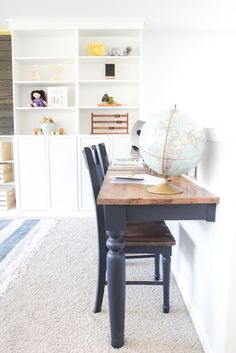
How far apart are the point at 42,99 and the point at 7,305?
102 inches

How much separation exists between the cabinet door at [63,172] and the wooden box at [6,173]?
0.62 metres

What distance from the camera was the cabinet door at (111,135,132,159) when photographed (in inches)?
135

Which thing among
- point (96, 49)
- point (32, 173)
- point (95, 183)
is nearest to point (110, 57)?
point (96, 49)

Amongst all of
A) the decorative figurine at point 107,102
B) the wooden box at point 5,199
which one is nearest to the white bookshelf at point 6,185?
→ the wooden box at point 5,199

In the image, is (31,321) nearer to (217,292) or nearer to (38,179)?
(217,292)

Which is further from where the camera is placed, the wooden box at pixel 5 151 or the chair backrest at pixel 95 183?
the wooden box at pixel 5 151

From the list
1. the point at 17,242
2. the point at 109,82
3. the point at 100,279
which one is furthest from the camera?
the point at 109,82

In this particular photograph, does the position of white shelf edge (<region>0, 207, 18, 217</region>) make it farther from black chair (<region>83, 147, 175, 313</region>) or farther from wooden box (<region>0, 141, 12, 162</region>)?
black chair (<region>83, 147, 175, 313</region>)

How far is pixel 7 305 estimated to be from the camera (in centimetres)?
162

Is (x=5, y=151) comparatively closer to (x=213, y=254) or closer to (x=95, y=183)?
(x=95, y=183)

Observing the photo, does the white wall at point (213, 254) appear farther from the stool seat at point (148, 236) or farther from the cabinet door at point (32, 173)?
the cabinet door at point (32, 173)

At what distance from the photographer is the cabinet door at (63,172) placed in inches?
134

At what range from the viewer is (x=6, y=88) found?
3553 millimetres

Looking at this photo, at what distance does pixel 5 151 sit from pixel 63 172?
2.70 feet
